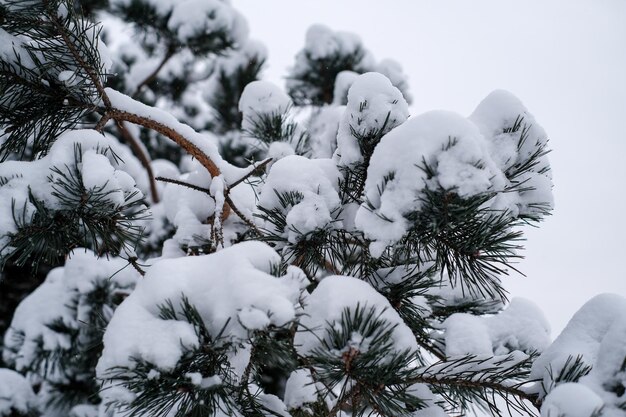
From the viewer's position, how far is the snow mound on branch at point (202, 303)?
2.43ft

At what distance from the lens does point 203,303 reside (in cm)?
83

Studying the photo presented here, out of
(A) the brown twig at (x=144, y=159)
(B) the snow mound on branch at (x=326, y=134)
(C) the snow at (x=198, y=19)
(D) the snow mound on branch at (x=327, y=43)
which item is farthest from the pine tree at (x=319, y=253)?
(D) the snow mound on branch at (x=327, y=43)

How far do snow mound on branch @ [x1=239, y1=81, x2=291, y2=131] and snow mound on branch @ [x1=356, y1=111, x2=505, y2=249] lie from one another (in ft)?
4.05

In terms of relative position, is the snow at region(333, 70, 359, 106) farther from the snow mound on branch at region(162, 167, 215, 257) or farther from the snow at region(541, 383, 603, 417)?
the snow at region(541, 383, 603, 417)

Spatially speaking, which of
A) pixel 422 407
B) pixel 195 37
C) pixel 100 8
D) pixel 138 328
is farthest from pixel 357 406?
pixel 100 8

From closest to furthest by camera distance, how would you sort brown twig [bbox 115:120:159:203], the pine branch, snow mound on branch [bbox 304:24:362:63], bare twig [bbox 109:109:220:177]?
the pine branch < bare twig [bbox 109:109:220:177] < brown twig [bbox 115:120:159:203] < snow mound on branch [bbox 304:24:362:63]

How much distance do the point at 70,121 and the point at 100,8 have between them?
9.91 feet

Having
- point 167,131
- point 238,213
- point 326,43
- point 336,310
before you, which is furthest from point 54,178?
point 326,43

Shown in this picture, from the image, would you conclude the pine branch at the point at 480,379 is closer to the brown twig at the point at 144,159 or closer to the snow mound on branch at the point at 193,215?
the snow mound on branch at the point at 193,215

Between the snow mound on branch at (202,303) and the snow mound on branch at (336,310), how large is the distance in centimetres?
7

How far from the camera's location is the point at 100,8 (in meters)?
3.77

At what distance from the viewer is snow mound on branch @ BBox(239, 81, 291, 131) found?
84.8 inches

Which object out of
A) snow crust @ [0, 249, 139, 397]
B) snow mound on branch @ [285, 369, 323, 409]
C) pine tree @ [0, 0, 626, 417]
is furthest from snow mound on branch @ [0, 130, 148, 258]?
snow crust @ [0, 249, 139, 397]

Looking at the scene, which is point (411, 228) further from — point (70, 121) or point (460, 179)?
point (70, 121)
